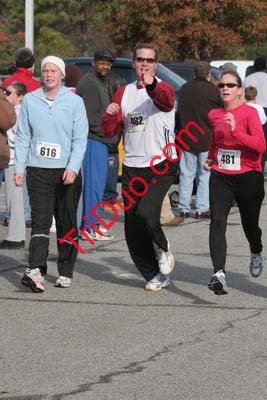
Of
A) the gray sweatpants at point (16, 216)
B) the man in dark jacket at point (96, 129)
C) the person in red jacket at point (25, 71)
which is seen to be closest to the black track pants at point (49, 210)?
the gray sweatpants at point (16, 216)

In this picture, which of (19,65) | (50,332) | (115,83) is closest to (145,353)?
(50,332)

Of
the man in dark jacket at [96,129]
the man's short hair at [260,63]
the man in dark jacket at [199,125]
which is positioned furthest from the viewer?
the man's short hair at [260,63]

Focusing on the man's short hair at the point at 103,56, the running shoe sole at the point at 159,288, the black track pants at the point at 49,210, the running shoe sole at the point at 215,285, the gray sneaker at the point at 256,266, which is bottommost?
the running shoe sole at the point at 159,288

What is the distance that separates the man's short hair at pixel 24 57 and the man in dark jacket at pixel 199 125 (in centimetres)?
214

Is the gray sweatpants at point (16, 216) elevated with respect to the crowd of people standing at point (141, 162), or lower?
lower

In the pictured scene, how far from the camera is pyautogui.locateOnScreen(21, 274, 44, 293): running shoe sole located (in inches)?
391

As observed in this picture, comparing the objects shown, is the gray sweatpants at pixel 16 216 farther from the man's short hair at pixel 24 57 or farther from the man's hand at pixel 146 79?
the man's hand at pixel 146 79

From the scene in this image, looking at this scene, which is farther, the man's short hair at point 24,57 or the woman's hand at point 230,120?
the man's short hair at point 24,57

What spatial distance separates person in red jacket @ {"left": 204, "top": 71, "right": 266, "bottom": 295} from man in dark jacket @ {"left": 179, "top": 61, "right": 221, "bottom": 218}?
5365 millimetres

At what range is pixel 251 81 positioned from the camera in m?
19.0

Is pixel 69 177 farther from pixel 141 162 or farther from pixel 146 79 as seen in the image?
pixel 146 79

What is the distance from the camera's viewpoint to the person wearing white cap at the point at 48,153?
392 inches

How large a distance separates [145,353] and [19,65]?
704cm

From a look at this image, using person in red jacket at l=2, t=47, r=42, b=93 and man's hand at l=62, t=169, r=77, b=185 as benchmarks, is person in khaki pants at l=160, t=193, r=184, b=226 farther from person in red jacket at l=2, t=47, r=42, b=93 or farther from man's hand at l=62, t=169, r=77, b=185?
man's hand at l=62, t=169, r=77, b=185
